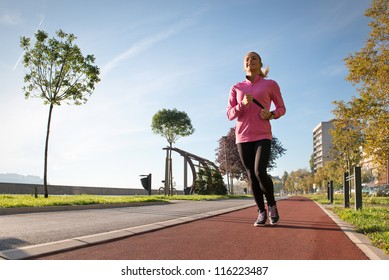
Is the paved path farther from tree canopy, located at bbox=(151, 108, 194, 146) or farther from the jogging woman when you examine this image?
tree canopy, located at bbox=(151, 108, 194, 146)

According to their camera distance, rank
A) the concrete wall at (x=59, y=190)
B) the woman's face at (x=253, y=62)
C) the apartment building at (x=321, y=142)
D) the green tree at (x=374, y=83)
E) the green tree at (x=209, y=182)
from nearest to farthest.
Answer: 1. the woman's face at (x=253, y=62)
2. the green tree at (x=374, y=83)
3. the concrete wall at (x=59, y=190)
4. the green tree at (x=209, y=182)
5. the apartment building at (x=321, y=142)

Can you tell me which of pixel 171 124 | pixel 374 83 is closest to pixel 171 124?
pixel 171 124

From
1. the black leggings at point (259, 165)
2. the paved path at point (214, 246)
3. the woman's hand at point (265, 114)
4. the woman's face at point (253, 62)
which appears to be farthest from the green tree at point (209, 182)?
the woman's hand at point (265, 114)

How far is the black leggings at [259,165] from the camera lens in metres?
4.45

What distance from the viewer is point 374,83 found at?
13.9 meters

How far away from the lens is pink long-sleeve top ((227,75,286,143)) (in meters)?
4.51

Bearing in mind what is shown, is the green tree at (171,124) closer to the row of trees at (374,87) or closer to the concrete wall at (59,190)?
the concrete wall at (59,190)

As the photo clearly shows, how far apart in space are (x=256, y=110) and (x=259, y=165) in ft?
2.34

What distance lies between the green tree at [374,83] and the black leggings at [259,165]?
9908 millimetres
